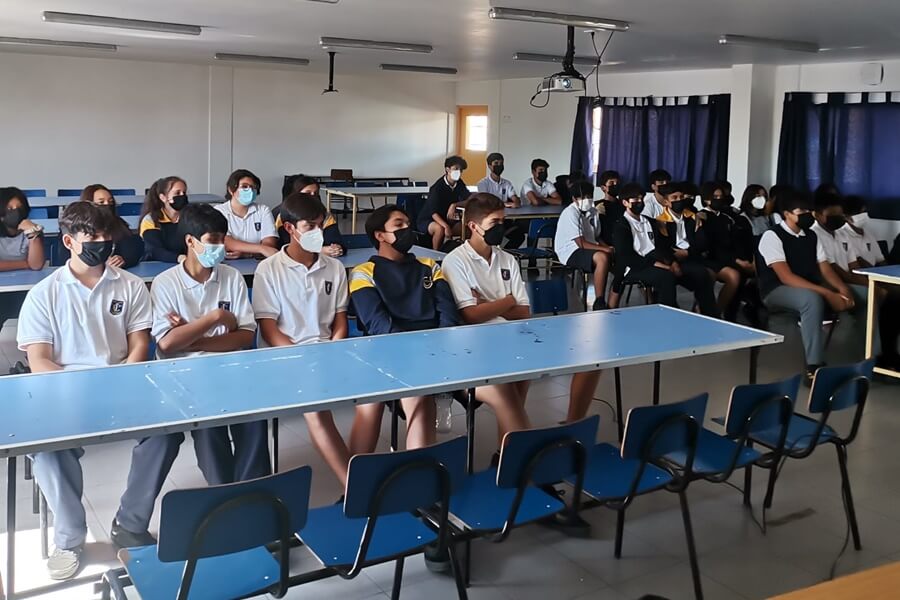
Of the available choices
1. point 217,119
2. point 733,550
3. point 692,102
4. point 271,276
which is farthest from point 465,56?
point 733,550

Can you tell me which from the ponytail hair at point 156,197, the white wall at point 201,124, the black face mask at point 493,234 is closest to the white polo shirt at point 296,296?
the black face mask at point 493,234

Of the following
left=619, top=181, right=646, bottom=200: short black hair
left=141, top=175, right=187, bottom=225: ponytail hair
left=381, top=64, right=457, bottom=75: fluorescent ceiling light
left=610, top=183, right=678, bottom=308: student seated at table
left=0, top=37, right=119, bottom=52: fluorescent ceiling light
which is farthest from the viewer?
left=381, top=64, right=457, bottom=75: fluorescent ceiling light

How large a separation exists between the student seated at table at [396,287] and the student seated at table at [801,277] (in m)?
2.63

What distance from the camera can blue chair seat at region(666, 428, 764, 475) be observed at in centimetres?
299

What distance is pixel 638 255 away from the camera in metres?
6.68

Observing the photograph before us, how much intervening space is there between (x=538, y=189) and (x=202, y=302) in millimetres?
6976

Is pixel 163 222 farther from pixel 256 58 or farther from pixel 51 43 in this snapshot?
pixel 256 58

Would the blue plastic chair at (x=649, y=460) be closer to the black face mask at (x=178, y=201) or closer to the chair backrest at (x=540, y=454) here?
the chair backrest at (x=540, y=454)

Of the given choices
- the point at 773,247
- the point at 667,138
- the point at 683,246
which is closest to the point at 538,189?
the point at 667,138

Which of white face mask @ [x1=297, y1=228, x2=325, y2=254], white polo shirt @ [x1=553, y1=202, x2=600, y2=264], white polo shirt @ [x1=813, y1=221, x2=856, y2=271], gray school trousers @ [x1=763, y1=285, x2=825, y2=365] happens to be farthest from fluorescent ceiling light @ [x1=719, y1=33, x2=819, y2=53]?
white face mask @ [x1=297, y1=228, x2=325, y2=254]

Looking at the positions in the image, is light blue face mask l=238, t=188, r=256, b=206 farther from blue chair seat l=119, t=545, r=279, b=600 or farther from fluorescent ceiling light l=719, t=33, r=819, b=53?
fluorescent ceiling light l=719, t=33, r=819, b=53

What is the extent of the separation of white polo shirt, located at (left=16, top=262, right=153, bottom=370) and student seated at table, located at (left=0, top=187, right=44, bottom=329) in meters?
1.85

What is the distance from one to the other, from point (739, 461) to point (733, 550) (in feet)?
1.38

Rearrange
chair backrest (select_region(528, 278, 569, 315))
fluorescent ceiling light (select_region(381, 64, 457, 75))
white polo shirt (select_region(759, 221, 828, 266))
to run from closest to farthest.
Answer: chair backrest (select_region(528, 278, 569, 315)) < white polo shirt (select_region(759, 221, 828, 266)) < fluorescent ceiling light (select_region(381, 64, 457, 75))
